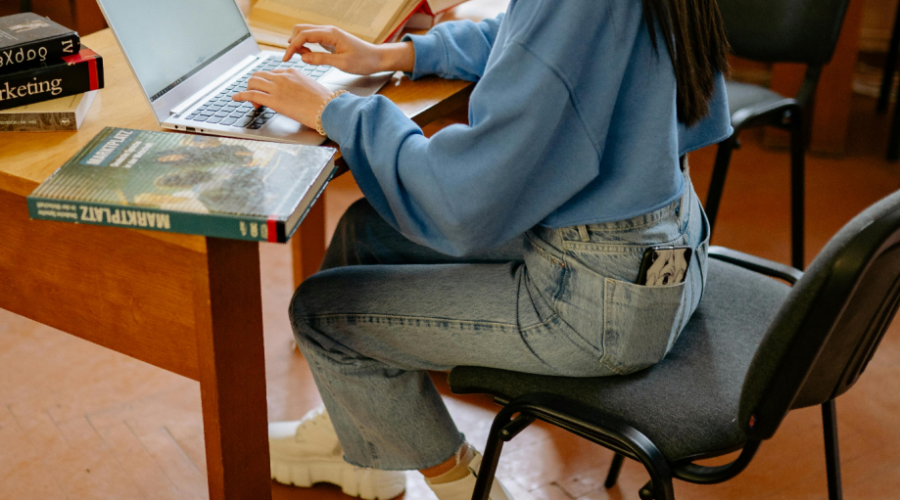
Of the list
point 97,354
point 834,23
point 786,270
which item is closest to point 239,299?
point 786,270

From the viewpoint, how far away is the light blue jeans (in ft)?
2.90

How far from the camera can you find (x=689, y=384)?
3.00 feet

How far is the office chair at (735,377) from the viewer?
0.69 m

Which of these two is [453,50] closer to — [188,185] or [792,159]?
[188,185]

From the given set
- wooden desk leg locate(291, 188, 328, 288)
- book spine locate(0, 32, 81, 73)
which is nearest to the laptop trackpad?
book spine locate(0, 32, 81, 73)

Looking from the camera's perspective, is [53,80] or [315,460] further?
[315,460]

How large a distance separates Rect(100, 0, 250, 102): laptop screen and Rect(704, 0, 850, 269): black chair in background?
1091 mm

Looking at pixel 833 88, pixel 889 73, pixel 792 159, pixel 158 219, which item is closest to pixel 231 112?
pixel 158 219

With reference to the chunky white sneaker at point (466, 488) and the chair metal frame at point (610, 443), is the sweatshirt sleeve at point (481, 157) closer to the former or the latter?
the chair metal frame at point (610, 443)

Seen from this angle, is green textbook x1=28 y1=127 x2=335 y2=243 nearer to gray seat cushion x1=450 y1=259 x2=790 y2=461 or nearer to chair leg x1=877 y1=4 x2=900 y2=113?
gray seat cushion x1=450 y1=259 x2=790 y2=461

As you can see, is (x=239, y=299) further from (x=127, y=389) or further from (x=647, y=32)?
(x=127, y=389)

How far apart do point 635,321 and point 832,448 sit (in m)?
0.39

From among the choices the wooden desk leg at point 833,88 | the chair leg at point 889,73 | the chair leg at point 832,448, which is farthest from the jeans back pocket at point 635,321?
the chair leg at point 889,73

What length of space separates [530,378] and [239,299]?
0.35 m
